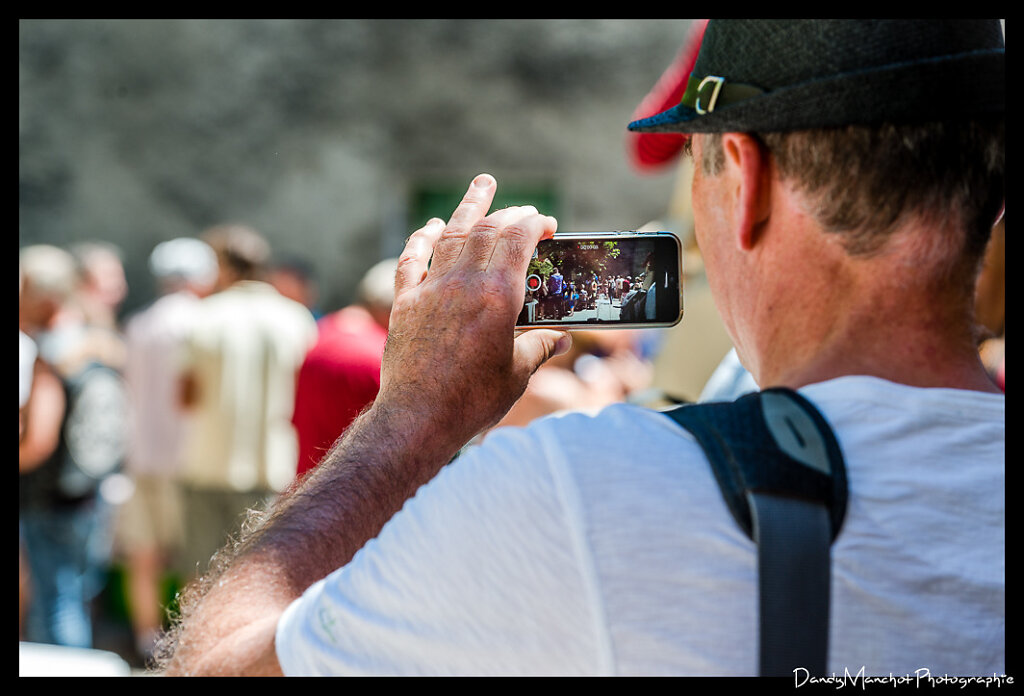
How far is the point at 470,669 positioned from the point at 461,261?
53cm

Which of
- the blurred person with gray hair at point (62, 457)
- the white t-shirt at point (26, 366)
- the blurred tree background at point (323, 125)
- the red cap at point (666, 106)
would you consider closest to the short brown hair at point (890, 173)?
the red cap at point (666, 106)

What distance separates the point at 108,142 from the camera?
9.45 meters

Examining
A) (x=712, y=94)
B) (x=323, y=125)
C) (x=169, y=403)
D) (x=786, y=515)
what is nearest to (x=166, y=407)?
(x=169, y=403)

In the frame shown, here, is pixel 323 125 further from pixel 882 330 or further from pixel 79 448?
pixel 882 330

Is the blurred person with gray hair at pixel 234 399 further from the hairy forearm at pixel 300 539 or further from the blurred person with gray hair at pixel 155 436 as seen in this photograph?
the hairy forearm at pixel 300 539

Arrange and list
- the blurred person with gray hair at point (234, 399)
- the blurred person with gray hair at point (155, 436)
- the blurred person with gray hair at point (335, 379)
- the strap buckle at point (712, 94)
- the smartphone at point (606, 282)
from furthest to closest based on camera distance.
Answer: the blurred person with gray hair at point (155, 436) → the blurred person with gray hair at point (234, 399) → the blurred person with gray hair at point (335, 379) → the smartphone at point (606, 282) → the strap buckle at point (712, 94)

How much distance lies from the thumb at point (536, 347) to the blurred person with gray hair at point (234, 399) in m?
4.19

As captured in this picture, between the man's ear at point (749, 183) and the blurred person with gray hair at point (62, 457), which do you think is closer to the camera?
the man's ear at point (749, 183)

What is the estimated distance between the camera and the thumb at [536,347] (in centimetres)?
131

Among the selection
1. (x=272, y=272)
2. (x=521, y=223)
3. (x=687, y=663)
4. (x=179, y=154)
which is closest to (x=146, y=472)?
(x=272, y=272)

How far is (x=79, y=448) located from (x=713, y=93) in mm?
4426

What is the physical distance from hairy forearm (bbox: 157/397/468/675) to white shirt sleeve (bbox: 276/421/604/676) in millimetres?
90

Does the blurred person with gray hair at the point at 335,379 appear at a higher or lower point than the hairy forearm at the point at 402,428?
lower

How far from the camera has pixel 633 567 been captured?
855 mm
